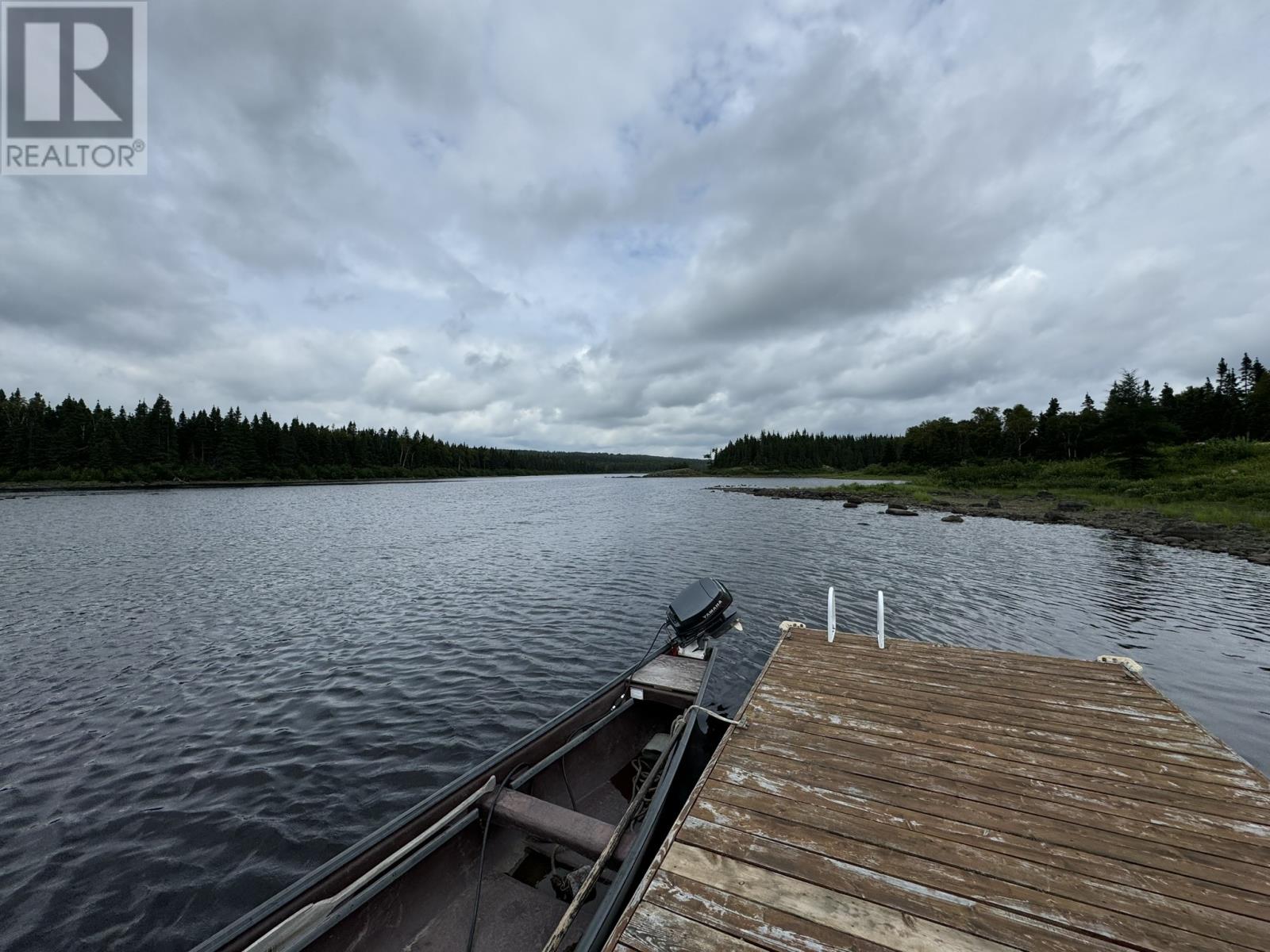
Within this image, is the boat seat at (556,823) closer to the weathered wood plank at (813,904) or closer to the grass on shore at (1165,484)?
the weathered wood plank at (813,904)

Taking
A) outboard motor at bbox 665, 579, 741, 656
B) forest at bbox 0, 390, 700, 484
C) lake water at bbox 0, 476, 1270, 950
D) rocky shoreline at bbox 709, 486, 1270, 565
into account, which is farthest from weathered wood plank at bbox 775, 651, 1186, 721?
forest at bbox 0, 390, 700, 484

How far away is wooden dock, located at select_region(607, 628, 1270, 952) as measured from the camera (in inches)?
126

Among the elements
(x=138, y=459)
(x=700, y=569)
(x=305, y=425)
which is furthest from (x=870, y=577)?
(x=305, y=425)

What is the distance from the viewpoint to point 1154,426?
56500mm

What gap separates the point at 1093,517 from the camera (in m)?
40.4

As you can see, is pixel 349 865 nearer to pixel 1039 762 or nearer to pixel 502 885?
pixel 502 885

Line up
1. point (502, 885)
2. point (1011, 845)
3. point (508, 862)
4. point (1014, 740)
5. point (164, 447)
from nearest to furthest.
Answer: point (1011, 845) → point (502, 885) → point (508, 862) → point (1014, 740) → point (164, 447)

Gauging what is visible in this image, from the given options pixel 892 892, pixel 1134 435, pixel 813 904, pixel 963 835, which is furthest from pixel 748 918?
pixel 1134 435

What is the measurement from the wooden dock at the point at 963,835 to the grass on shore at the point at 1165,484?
42.9m

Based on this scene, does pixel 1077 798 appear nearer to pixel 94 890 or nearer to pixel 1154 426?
pixel 94 890

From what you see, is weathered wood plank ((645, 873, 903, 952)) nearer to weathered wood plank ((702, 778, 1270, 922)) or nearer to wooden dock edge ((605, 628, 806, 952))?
wooden dock edge ((605, 628, 806, 952))

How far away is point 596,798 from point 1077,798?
5681mm

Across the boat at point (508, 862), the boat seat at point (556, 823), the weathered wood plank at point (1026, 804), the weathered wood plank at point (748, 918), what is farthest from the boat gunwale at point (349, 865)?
the weathered wood plank at point (1026, 804)

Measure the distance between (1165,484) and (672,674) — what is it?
68.0m
